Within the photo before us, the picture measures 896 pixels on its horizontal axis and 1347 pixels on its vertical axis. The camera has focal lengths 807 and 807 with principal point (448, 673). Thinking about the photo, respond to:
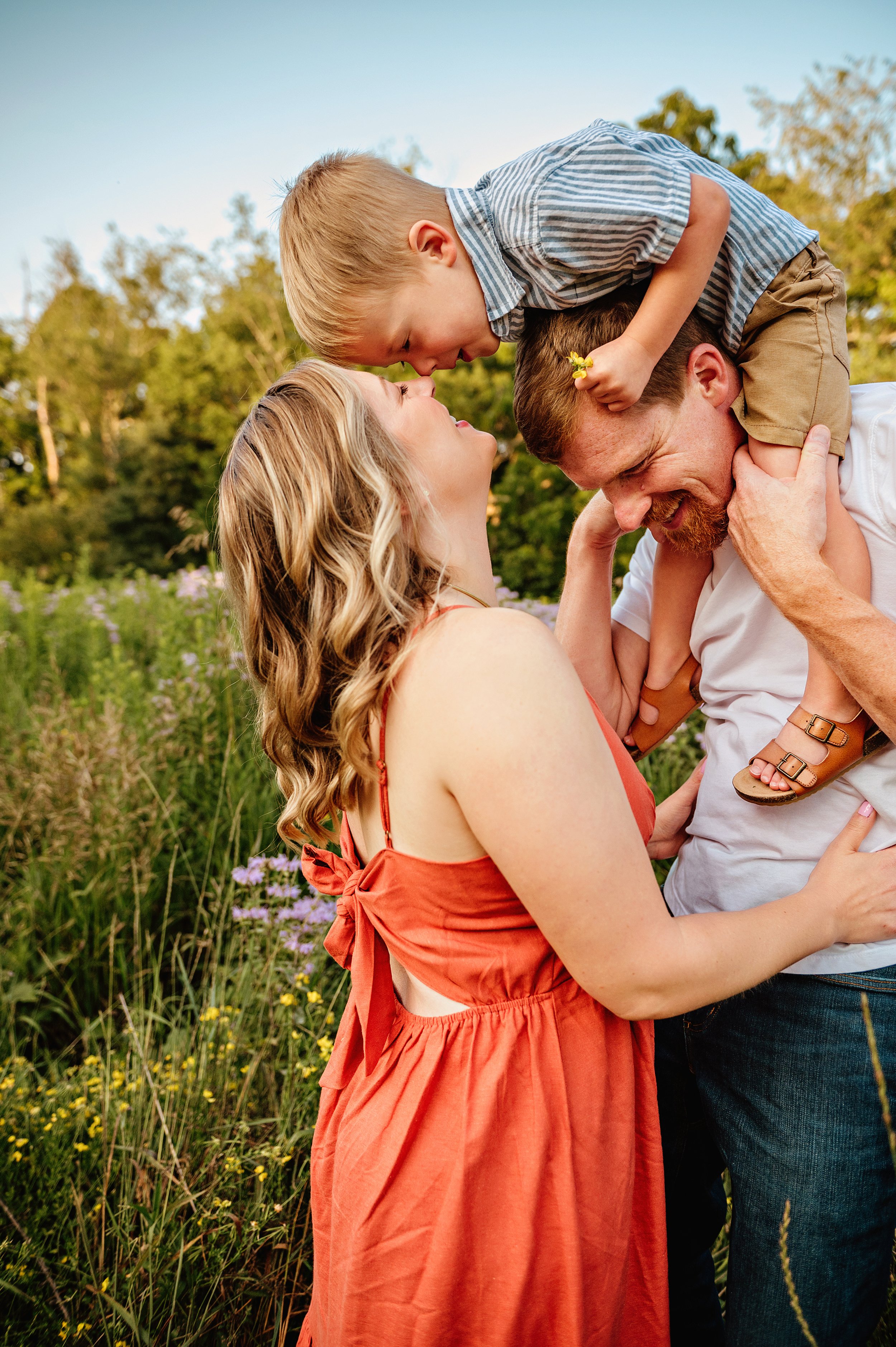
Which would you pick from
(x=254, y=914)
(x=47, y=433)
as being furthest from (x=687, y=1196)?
(x=47, y=433)

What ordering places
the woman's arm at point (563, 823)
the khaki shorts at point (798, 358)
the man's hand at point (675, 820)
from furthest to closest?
the man's hand at point (675, 820) < the khaki shorts at point (798, 358) < the woman's arm at point (563, 823)

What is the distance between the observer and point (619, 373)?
149cm

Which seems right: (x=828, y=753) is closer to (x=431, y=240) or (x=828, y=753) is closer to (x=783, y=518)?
(x=783, y=518)

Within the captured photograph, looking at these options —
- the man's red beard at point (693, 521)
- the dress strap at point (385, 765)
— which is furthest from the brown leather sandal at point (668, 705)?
the dress strap at point (385, 765)

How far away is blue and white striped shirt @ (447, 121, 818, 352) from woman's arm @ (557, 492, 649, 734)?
0.47m

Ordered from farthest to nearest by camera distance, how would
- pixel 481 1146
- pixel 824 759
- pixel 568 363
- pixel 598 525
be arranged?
pixel 598 525, pixel 568 363, pixel 824 759, pixel 481 1146

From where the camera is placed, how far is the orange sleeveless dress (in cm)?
117

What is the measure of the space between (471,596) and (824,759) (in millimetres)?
663

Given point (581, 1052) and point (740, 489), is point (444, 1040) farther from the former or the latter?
point (740, 489)

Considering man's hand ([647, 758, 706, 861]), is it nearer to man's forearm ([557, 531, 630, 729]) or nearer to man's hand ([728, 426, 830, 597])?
man's forearm ([557, 531, 630, 729])

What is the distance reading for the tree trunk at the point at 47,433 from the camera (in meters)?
30.8

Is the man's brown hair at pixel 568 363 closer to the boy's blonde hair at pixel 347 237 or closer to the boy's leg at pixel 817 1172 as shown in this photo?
the boy's blonde hair at pixel 347 237

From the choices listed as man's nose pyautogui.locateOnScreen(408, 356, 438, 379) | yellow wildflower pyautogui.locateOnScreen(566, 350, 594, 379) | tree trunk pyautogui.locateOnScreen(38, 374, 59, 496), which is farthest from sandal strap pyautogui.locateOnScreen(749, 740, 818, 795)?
tree trunk pyautogui.locateOnScreen(38, 374, 59, 496)

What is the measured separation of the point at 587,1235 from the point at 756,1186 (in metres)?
0.39
